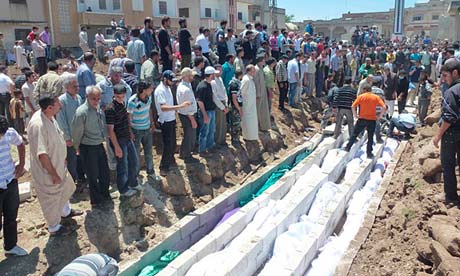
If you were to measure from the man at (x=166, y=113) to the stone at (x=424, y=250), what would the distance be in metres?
4.18

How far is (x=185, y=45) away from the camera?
9.97 metres

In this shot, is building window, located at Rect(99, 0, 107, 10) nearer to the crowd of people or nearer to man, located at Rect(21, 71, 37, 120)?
the crowd of people

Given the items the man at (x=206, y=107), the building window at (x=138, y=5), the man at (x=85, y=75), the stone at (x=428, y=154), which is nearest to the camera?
the man at (x=85, y=75)

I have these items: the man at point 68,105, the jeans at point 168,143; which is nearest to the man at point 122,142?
the man at point 68,105

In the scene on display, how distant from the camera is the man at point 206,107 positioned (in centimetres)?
783

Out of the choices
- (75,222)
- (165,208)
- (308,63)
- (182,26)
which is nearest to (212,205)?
(165,208)

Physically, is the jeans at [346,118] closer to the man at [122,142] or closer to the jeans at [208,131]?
the jeans at [208,131]

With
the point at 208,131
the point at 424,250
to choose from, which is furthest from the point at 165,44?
the point at 424,250

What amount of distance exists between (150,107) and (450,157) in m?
4.88

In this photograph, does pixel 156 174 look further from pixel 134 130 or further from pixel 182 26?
pixel 182 26

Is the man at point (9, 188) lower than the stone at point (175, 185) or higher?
higher

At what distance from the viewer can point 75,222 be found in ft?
18.6

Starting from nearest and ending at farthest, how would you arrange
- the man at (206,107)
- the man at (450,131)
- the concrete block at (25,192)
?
the man at (450,131), the concrete block at (25,192), the man at (206,107)

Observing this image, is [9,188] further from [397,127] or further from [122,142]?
[397,127]
